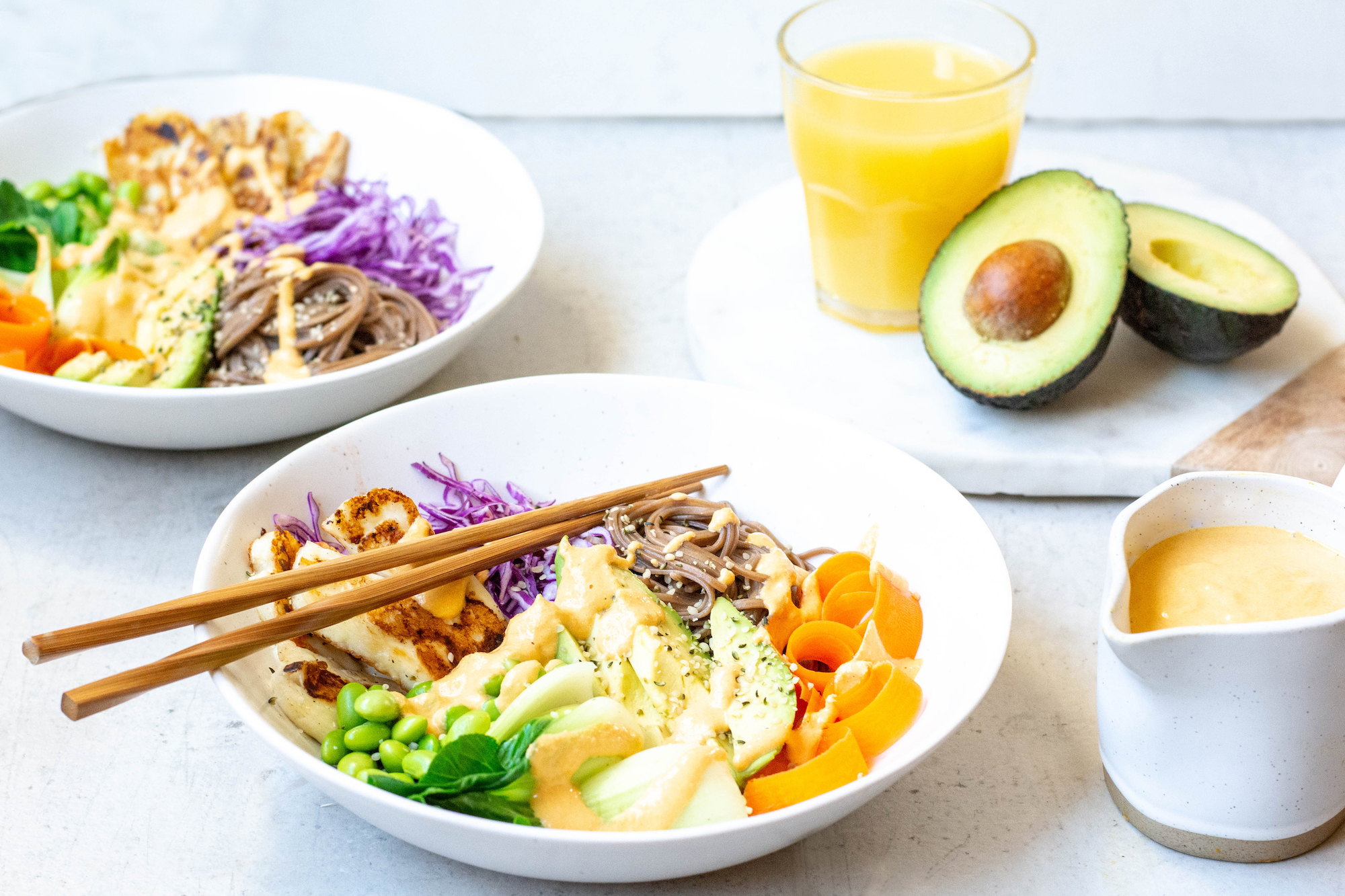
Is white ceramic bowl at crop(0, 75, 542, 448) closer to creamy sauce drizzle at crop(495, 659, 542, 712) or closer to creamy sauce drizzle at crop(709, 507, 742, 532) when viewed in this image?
creamy sauce drizzle at crop(709, 507, 742, 532)

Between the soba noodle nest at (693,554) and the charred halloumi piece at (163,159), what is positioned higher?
the charred halloumi piece at (163,159)

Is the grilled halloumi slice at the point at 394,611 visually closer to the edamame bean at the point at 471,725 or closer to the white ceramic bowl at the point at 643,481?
the white ceramic bowl at the point at 643,481

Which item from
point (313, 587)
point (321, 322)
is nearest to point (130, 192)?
point (321, 322)

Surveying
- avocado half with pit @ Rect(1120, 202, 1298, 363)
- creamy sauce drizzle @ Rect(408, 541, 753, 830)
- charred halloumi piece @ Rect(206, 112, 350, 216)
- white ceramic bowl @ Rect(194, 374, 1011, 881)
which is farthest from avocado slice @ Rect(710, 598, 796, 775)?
charred halloumi piece @ Rect(206, 112, 350, 216)

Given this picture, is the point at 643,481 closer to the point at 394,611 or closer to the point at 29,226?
the point at 394,611

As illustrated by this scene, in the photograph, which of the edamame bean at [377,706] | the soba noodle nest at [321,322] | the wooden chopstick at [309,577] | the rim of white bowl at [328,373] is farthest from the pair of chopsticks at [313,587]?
the soba noodle nest at [321,322]

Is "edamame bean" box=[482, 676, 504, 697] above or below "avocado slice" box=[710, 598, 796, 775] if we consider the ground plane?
above

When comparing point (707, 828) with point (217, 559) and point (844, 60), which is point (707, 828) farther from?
point (844, 60)
